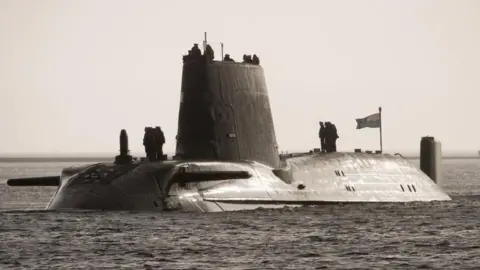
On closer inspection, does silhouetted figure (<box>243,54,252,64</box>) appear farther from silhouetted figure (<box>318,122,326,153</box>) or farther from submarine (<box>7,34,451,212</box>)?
silhouetted figure (<box>318,122,326,153</box>)

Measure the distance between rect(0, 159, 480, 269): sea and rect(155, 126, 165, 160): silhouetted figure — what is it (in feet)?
8.49

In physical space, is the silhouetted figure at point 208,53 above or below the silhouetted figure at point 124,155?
above

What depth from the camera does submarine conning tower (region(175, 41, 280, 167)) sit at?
50875mm

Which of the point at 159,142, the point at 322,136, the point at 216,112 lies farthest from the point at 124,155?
the point at 322,136

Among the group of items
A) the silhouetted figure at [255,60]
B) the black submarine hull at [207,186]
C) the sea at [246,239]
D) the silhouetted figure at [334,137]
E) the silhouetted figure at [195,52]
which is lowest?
the sea at [246,239]

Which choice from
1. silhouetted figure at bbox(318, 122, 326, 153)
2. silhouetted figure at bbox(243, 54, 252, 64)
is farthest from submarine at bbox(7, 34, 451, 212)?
silhouetted figure at bbox(318, 122, 326, 153)

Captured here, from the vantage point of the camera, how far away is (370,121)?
66750mm

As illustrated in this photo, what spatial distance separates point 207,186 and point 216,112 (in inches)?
160

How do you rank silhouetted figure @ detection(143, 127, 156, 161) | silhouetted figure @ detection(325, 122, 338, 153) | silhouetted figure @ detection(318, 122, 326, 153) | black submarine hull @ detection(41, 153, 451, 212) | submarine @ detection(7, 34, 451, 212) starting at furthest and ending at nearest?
1. silhouetted figure @ detection(318, 122, 326, 153)
2. silhouetted figure @ detection(325, 122, 338, 153)
3. silhouetted figure @ detection(143, 127, 156, 161)
4. submarine @ detection(7, 34, 451, 212)
5. black submarine hull @ detection(41, 153, 451, 212)

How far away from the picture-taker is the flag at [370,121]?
66250 millimetres

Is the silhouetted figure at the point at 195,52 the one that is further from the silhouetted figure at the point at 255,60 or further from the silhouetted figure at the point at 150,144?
the silhouetted figure at the point at 150,144

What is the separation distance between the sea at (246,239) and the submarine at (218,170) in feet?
2.48

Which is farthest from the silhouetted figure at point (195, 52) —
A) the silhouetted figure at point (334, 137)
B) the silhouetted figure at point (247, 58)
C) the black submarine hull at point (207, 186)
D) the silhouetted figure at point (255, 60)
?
the silhouetted figure at point (334, 137)

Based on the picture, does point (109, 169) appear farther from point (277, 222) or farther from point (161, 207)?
point (277, 222)
